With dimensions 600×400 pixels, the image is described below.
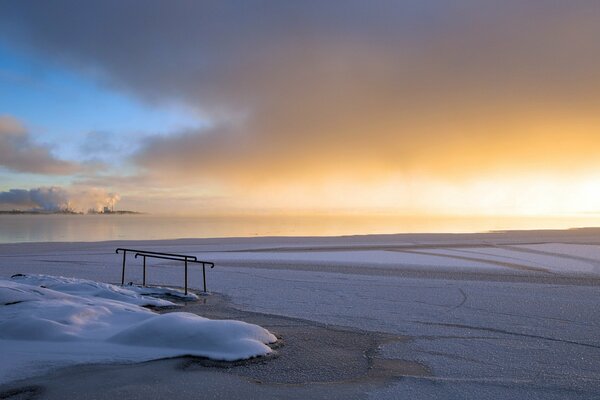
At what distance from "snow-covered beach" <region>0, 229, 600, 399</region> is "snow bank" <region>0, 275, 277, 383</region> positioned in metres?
0.40

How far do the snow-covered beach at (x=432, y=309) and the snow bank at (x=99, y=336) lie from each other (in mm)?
398

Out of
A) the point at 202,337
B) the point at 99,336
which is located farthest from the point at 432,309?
the point at 99,336

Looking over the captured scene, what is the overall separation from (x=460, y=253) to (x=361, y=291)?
13.1 meters

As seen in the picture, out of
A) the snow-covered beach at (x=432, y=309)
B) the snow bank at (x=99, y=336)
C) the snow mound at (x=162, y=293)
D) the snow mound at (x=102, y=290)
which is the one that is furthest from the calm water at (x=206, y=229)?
the snow bank at (x=99, y=336)

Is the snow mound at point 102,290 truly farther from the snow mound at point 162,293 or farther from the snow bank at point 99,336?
the snow bank at point 99,336

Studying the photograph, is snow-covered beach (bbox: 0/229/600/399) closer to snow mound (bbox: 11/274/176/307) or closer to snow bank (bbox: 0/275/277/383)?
snow bank (bbox: 0/275/277/383)

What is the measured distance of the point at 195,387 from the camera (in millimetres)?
5523

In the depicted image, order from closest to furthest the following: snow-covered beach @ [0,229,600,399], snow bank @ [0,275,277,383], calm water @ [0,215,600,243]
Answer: snow-covered beach @ [0,229,600,399]
snow bank @ [0,275,277,383]
calm water @ [0,215,600,243]

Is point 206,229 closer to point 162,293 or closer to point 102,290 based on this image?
point 162,293

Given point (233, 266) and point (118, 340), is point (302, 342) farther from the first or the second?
point (233, 266)

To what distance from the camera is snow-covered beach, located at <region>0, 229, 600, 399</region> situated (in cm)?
582

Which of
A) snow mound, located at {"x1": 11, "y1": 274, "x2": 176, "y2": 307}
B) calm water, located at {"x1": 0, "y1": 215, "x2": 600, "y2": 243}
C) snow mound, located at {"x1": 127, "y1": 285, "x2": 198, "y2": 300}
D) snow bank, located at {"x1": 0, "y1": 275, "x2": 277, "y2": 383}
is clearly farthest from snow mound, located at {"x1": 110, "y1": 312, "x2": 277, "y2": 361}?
calm water, located at {"x1": 0, "y1": 215, "x2": 600, "y2": 243}

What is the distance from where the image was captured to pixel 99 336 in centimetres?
730

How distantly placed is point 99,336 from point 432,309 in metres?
6.47
